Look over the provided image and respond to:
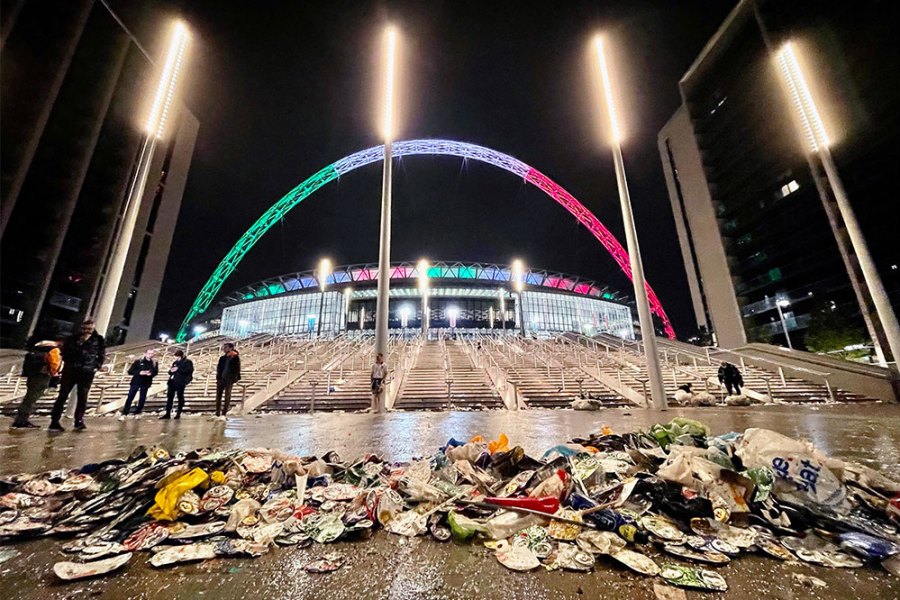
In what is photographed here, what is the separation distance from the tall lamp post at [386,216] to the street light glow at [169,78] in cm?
510

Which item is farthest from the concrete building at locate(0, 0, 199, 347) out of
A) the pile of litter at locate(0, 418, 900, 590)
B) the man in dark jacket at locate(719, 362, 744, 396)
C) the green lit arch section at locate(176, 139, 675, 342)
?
the man in dark jacket at locate(719, 362, 744, 396)

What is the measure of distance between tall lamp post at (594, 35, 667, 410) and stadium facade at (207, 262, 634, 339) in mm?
41085

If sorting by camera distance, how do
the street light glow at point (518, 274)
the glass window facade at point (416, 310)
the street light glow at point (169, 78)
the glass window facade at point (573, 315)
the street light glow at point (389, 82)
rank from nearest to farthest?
the street light glow at point (169, 78), the street light glow at point (389, 82), the street light glow at point (518, 274), the glass window facade at point (416, 310), the glass window facade at point (573, 315)

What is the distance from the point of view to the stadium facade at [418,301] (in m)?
53.8

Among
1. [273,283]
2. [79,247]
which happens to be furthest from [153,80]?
[273,283]

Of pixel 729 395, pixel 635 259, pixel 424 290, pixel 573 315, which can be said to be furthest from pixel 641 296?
pixel 573 315

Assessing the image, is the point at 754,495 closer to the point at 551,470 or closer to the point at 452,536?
the point at 551,470

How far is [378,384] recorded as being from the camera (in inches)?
331

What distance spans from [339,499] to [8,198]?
42179 mm

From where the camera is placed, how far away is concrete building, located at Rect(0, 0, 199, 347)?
26.9 metres

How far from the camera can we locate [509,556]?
1667mm

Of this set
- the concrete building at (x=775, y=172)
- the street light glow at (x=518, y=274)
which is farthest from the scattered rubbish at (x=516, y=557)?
the concrete building at (x=775, y=172)

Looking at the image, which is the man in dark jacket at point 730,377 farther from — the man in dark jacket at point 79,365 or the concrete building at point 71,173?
the concrete building at point 71,173

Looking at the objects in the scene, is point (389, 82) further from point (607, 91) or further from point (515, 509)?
point (515, 509)
